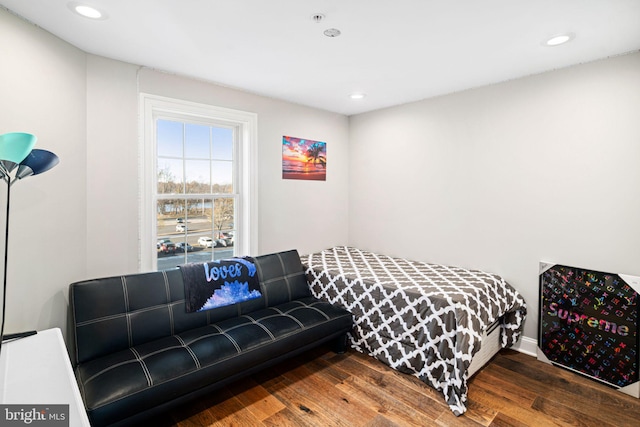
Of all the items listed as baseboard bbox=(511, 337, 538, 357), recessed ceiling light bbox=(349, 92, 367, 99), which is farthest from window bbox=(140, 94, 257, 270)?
baseboard bbox=(511, 337, 538, 357)

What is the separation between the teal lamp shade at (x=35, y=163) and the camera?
159 centimetres

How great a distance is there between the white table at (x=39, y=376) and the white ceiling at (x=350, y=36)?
5.80 feet

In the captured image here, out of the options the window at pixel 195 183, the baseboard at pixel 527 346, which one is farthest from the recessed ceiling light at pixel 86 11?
the baseboard at pixel 527 346

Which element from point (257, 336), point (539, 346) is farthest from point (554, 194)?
point (257, 336)

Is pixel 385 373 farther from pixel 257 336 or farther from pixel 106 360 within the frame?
pixel 106 360

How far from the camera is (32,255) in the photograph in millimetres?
1939

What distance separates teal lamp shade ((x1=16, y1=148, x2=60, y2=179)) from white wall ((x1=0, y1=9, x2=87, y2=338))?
0.95 ft

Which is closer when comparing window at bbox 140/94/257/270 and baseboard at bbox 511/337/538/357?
window at bbox 140/94/257/270

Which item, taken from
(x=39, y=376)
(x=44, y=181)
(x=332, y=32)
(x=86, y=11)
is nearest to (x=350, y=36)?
(x=332, y=32)

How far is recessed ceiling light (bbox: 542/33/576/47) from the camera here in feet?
6.71

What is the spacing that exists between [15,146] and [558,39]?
3.07m

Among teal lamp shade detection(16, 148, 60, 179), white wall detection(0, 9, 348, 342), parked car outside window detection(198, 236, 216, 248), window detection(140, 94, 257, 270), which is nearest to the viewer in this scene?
teal lamp shade detection(16, 148, 60, 179)

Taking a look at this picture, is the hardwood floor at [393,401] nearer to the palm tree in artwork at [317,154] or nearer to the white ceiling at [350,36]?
the palm tree in artwork at [317,154]

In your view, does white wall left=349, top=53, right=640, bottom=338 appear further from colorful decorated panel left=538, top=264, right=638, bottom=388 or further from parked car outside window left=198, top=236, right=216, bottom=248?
parked car outside window left=198, top=236, right=216, bottom=248
